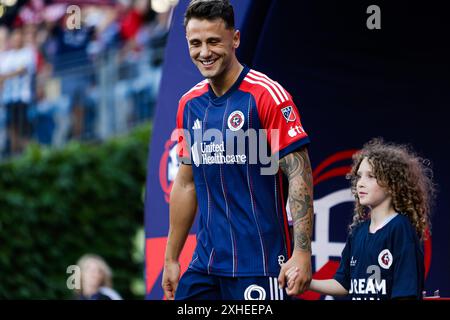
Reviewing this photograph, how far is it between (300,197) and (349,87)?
1759 mm

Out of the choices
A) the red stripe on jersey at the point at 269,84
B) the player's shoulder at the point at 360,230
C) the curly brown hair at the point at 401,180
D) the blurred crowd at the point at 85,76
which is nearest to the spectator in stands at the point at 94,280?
the player's shoulder at the point at 360,230

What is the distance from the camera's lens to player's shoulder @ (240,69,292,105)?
173 inches

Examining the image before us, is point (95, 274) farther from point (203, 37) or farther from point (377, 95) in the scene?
point (203, 37)

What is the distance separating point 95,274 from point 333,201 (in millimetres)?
2647

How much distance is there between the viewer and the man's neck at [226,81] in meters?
4.53

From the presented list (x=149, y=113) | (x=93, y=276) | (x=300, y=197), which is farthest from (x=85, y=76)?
(x=300, y=197)

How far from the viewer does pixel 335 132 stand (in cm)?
593

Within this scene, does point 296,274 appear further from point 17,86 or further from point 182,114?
point 17,86

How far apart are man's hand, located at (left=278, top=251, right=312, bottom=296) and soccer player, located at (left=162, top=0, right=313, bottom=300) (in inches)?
0.5

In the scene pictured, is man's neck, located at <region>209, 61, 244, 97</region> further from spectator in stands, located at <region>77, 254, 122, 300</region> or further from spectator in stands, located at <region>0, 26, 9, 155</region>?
spectator in stands, located at <region>0, 26, 9, 155</region>

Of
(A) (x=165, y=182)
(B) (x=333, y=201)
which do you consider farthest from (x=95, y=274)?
(B) (x=333, y=201)

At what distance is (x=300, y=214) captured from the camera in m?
4.29

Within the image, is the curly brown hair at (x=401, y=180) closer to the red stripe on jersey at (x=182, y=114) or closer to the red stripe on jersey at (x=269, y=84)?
the red stripe on jersey at (x=269, y=84)
